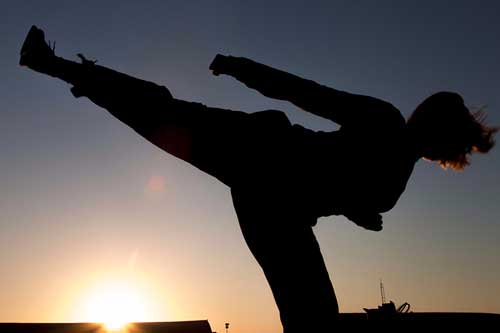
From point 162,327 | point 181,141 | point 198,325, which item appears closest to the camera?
point 181,141

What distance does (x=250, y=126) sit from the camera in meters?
2.66

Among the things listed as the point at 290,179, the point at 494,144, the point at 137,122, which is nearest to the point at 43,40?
the point at 137,122

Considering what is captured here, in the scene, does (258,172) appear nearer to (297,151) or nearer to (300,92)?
(297,151)

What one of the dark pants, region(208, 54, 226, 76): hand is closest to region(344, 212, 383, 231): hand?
the dark pants

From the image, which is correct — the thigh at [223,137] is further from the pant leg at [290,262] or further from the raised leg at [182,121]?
the pant leg at [290,262]

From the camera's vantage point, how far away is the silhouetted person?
8.38ft

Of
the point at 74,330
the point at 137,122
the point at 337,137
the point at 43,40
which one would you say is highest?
the point at 74,330

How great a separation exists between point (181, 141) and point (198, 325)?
27055mm

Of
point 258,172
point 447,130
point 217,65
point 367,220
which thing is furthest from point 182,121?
point 447,130

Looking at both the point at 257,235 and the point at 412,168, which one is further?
the point at 412,168

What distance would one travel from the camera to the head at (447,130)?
2.82 meters

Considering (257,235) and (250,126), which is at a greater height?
(250,126)

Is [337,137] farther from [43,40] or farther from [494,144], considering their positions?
[43,40]

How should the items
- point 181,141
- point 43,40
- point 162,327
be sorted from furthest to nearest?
point 162,327 < point 43,40 < point 181,141
